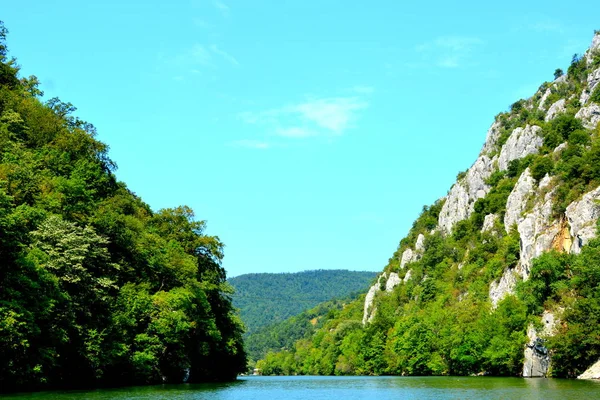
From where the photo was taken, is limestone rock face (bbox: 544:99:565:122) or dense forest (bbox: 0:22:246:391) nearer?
dense forest (bbox: 0:22:246:391)

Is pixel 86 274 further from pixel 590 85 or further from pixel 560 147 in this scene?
pixel 590 85

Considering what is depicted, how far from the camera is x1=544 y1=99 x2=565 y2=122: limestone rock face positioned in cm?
12077

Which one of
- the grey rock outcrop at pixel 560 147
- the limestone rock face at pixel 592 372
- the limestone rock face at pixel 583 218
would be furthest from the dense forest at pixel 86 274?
the grey rock outcrop at pixel 560 147

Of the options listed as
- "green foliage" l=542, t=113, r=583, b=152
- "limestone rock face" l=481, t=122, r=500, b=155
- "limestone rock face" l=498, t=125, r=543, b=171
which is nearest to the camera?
"green foliage" l=542, t=113, r=583, b=152

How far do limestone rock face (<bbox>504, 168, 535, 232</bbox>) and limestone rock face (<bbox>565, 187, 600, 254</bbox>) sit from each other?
76.9ft

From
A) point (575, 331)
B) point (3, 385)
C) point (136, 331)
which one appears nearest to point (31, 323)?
point (3, 385)

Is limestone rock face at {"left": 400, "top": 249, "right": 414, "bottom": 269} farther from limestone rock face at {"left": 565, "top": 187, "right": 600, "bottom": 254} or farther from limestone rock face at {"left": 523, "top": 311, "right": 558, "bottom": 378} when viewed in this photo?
limestone rock face at {"left": 523, "top": 311, "right": 558, "bottom": 378}

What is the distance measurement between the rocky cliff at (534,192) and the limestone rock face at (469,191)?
22 cm

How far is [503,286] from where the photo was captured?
9625 centimetres

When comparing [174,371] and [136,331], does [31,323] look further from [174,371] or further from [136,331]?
[174,371]

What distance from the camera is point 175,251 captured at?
75.0 metres

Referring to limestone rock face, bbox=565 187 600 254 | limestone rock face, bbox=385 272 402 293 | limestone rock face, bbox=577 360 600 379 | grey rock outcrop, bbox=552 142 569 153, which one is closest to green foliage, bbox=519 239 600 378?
limestone rock face, bbox=577 360 600 379

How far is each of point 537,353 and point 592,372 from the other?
36.7 ft

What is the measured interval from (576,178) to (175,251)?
5158 cm
